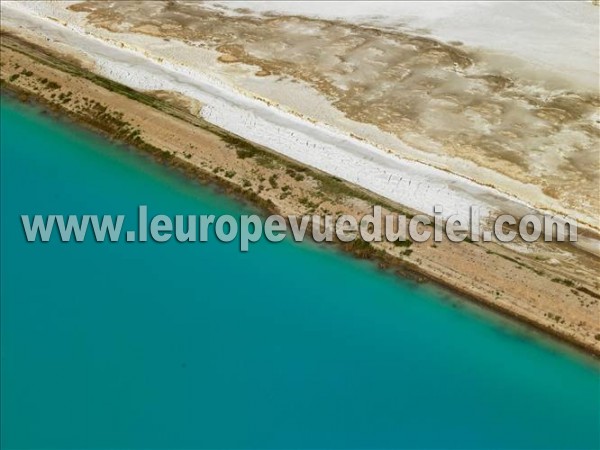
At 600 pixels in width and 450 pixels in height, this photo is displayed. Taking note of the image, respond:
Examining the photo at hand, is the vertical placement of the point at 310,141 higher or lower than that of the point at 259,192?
higher

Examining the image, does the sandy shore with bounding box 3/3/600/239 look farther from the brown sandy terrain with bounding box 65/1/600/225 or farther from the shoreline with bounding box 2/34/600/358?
the shoreline with bounding box 2/34/600/358

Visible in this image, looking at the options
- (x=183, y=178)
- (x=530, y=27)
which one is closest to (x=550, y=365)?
(x=183, y=178)

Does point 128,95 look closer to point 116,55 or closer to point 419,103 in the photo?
point 116,55

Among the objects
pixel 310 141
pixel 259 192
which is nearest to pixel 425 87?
pixel 310 141

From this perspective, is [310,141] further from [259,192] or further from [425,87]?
[425,87]

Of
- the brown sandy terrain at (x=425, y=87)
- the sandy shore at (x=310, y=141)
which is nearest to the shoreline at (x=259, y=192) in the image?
the sandy shore at (x=310, y=141)

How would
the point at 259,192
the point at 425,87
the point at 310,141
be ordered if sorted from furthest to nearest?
the point at 425,87, the point at 310,141, the point at 259,192

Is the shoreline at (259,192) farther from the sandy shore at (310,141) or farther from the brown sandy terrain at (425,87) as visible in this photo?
the brown sandy terrain at (425,87)

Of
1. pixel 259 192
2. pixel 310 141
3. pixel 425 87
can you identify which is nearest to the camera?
pixel 259 192

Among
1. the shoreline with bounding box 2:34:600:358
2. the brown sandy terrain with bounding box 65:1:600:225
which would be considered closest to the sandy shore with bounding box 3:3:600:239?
the brown sandy terrain with bounding box 65:1:600:225
